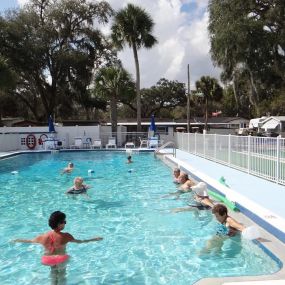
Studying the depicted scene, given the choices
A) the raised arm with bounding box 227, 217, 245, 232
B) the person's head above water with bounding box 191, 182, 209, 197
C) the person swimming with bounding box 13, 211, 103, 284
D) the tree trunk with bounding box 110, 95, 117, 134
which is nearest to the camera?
the person swimming with bounding box 13, 211, 103, 284

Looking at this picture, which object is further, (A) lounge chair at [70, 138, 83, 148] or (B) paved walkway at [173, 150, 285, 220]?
(A) lounge chair at [70, 138, 83, 148]

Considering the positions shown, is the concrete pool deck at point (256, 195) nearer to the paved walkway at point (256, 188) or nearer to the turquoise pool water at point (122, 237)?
the paved walkway at point (256, 188)

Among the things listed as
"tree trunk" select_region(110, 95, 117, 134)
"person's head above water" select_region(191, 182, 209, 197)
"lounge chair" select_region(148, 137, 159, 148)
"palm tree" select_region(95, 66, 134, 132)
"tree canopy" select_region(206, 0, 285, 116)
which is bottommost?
"person's head above water" select_region(191, 182, 209, 197)

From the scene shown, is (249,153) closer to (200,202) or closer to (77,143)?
(200,202)

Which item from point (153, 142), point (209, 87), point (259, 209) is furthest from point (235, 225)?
point (209, 87)

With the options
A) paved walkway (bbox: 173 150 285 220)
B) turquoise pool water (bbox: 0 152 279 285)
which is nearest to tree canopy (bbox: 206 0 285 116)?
paved walkway (bbox: 173 150 285 220)

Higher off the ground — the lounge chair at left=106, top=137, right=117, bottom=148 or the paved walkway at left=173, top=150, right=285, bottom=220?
the lounge chair at left=106, top=137, right=117, bottom=148

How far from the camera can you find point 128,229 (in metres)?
8.07

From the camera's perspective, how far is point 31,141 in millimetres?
28328

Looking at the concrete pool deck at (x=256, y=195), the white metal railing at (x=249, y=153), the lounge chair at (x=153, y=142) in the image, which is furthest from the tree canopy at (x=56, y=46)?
the concrete pool deck at (x=256, y=195)

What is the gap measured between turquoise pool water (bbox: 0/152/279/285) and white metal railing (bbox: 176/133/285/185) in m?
2.45

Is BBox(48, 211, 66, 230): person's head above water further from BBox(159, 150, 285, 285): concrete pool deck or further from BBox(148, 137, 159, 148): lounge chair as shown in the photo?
BBox(148, 137, 159, 148): lounge chair

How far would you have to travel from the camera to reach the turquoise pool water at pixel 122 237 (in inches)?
224

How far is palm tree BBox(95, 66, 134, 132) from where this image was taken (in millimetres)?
33750
